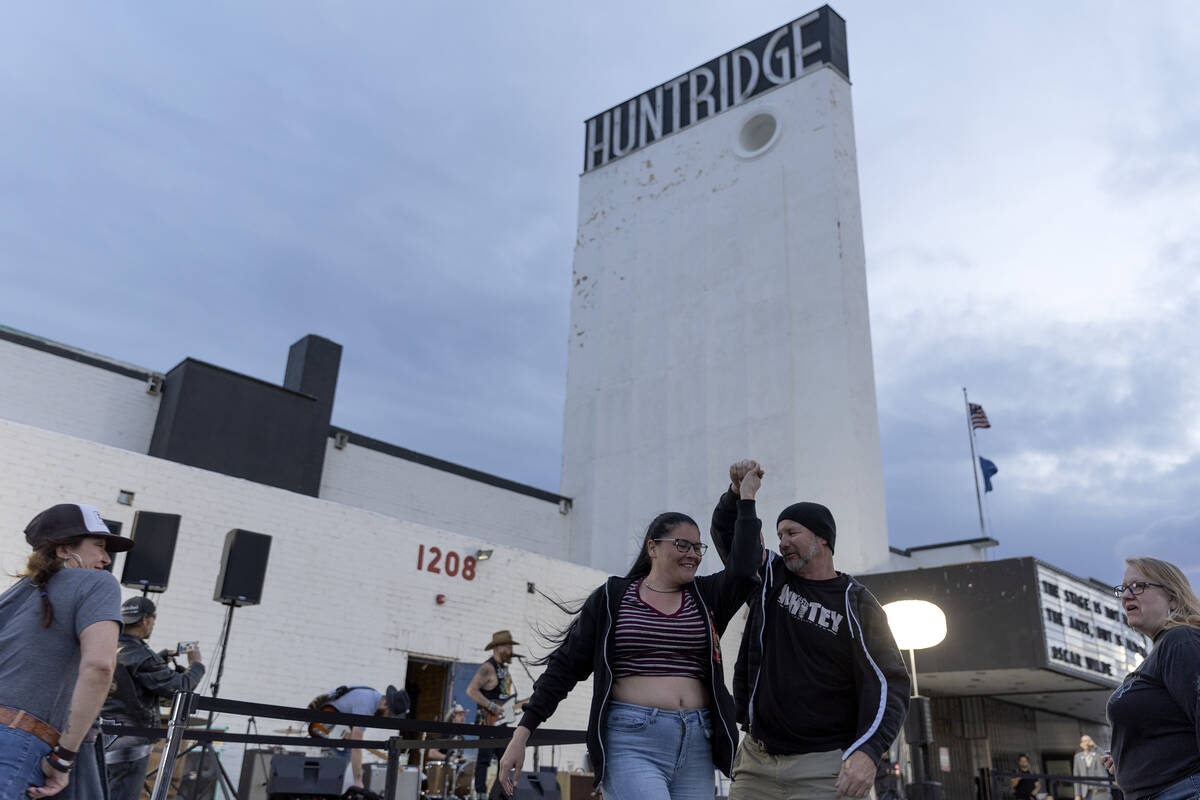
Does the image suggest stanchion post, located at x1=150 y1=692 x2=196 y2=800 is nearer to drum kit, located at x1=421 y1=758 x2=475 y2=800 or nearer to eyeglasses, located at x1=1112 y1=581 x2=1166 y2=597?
eyeglasses, located at x1=1112 y1=581 x2=1166 y2=597

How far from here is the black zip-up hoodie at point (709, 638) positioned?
301cm

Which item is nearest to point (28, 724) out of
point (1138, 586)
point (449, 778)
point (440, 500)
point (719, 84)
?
point (1138, 586)

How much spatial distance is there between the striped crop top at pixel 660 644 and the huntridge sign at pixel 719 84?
20.3 metres

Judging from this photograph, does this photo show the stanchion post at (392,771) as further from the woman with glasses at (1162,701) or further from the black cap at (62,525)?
the woman with glasses at (1162,701)

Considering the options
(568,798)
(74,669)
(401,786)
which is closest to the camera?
(74,669)

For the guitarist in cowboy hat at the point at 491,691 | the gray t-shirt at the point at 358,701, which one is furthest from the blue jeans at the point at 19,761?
the guitarist in cowboy hat at the point at 491,691

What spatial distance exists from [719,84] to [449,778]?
19.1 m

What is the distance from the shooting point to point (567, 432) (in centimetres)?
2320

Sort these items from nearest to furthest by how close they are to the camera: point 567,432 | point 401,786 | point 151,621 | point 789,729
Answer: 1. point 789,729
2. point 151,621
3. point 401,786
4. point 567,432

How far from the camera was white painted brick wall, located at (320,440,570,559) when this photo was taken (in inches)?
701

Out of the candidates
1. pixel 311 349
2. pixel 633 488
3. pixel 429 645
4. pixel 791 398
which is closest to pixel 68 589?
pixel 429 645

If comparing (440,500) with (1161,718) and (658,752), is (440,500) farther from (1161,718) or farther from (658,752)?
(1161,718)

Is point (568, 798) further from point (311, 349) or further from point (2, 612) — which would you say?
point (311, 349)

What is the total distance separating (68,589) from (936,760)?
62.0ft
